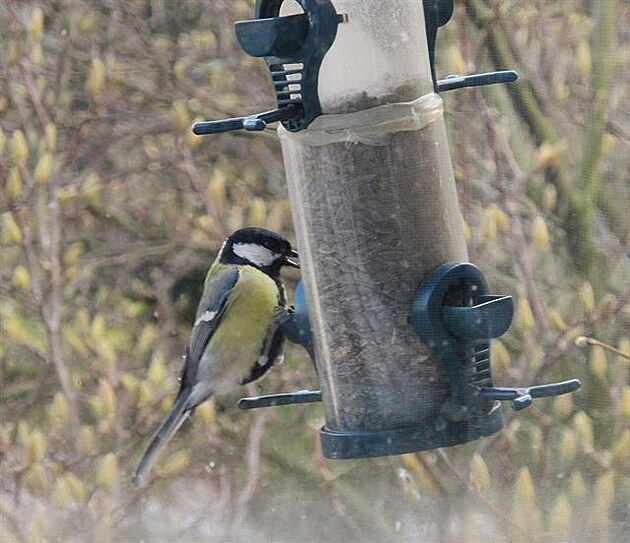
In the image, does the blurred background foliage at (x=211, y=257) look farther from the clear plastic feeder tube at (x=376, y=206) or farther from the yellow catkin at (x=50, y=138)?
the clear plastic feeder tube at (x=376, y=206)

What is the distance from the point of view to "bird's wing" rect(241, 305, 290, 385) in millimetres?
1766

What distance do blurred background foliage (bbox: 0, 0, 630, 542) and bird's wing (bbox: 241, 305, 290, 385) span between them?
932mm

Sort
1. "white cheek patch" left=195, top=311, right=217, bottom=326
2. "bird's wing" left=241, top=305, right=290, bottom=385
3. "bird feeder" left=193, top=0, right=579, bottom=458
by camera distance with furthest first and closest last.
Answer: "white cheek patch" left=195, top=311, right=217, bottom=326, "bird's wing" left=241, top=305, right=290, bottom=385, "bird feeder" left=193, top=0, right=579, bottom=458

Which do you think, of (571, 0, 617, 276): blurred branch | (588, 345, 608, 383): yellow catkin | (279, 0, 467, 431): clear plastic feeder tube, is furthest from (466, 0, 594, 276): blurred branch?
(279, 0, 467, 431): clear plastic feeder tube

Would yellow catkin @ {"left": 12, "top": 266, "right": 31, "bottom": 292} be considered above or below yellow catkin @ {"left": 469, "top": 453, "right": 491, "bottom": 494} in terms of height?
above

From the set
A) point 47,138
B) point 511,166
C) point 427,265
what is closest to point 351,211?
point 427,265

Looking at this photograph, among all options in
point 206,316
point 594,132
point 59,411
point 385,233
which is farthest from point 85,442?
point 385,233

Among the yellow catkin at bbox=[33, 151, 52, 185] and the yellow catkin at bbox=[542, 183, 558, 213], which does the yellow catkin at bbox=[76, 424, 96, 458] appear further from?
the yellow catkin at bbox=[542, 183, 558, 213]

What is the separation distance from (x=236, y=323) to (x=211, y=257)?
1.25 m

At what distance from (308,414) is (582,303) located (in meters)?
0.75

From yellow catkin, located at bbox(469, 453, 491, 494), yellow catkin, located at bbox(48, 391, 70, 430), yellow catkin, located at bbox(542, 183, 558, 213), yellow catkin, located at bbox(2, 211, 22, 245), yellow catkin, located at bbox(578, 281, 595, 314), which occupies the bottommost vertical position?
yellow catkin, located at bbox(469, 453, 491, 494)

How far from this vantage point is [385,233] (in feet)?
5.14

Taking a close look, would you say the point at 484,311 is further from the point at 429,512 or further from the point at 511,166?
the point at 429,512

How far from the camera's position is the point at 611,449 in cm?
284
